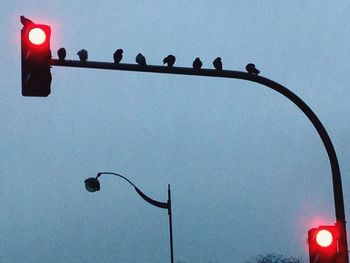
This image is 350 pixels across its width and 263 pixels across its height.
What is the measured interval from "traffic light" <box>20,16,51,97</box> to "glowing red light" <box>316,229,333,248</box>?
3.78 metres

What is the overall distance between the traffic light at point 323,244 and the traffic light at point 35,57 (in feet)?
12.3

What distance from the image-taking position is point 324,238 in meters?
9.22

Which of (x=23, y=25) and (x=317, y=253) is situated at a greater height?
(x=23, y=25)

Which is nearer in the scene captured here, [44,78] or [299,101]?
[44,78]

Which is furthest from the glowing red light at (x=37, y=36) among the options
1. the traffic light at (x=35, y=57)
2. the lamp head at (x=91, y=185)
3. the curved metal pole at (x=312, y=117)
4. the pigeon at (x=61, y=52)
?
the lamp head at (x=91, y=185)

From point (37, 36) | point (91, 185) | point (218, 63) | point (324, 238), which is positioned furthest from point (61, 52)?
point (91, 185)

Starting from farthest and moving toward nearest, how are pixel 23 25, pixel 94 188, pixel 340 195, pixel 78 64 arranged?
pixel 94 188
pixel 340 195
pixel 78 64
pixel 23 25

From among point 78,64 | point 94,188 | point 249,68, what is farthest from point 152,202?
point 78,64

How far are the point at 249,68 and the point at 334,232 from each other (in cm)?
257

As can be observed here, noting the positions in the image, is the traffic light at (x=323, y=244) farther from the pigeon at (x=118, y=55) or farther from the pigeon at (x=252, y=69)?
the pigeon at (x=118, y=55)

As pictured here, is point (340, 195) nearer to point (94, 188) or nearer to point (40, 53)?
point (40, 53)

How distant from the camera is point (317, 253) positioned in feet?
30.1

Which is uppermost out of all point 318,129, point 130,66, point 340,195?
point 130,66

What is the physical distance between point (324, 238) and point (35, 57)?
162 inches
